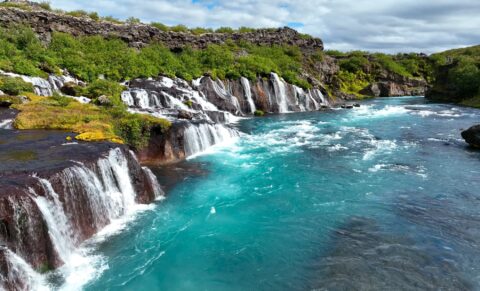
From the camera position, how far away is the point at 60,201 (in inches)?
604

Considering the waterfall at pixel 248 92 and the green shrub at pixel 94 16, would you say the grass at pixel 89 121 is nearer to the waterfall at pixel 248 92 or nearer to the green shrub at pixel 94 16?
the waterfall at pixel 248 92

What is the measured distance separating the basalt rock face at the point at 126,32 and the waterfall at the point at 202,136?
33.8 metres

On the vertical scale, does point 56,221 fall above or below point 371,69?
below

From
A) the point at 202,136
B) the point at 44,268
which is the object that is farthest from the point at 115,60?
the point at 44,268

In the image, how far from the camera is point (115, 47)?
192ft

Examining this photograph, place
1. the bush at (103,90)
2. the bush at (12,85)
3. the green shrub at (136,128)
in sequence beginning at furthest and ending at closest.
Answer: the bush at (103,90) < the bush at (12,85) < the green shrub at (136,128)

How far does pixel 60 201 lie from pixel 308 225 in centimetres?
1094

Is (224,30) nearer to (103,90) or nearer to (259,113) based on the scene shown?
(259,113)

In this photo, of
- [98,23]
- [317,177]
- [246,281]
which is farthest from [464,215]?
[98,23]

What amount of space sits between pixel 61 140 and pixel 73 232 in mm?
7976

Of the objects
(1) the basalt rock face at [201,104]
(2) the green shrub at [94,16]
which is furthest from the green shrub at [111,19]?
(1) the basalt rock face at [201,104]

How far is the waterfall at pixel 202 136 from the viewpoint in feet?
98.7

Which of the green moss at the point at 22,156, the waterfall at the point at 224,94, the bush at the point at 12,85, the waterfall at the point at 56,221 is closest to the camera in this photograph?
the waterfall at the point at 56,221

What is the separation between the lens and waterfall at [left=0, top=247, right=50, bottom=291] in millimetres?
11828
